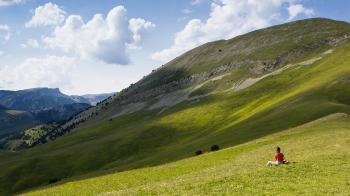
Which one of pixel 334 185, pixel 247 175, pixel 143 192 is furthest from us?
pixel 247 175

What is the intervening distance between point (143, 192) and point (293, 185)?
1267cm

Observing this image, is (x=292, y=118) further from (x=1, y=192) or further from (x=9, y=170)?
(x=9, y=170)

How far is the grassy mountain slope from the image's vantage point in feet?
109

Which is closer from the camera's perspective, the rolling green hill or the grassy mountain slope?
the grassy mountain slope

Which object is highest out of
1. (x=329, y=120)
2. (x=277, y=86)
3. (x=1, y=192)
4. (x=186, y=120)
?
(x=277, y=86)

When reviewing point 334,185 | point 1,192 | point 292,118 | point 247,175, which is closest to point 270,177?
point 247,175

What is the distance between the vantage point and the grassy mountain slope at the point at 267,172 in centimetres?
3312

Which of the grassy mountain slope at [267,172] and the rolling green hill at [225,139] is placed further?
the rolling green hill at [225,139]

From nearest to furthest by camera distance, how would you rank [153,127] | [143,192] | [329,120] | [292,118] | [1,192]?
[143,192] → [329,120] → [292,118] → [1,192] → [153,127]

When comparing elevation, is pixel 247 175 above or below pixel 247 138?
below

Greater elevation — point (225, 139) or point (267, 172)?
point (225, 139)

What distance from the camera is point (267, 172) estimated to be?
40.5m

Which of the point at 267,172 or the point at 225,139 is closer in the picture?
the point at 267,172

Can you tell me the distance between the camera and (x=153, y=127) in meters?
161
